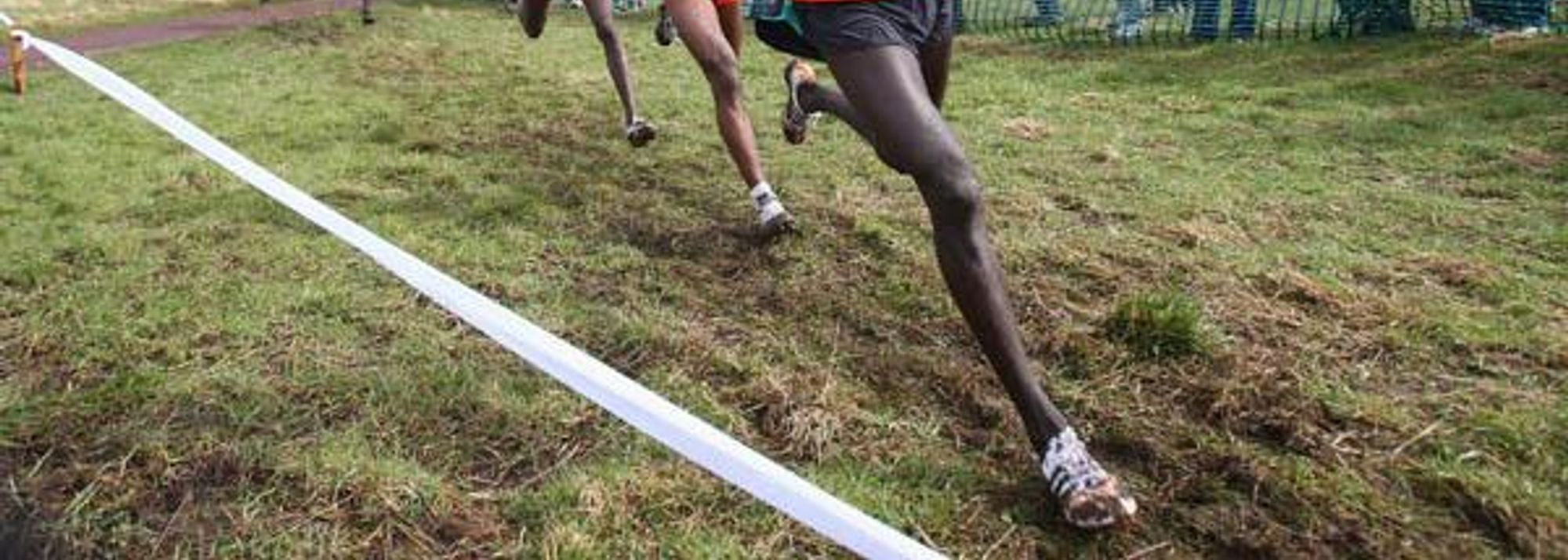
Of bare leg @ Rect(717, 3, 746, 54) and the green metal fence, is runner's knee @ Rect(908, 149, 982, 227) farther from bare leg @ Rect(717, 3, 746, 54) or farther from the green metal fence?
the green metal fence

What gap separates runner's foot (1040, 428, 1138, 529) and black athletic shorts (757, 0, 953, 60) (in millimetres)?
1008

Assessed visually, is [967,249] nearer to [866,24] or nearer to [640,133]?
[866,24]

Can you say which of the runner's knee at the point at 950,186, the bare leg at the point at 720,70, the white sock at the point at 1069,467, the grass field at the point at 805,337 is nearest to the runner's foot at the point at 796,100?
the bare leg at the point at 720,70

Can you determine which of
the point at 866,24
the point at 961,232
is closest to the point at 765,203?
the point at 866,24

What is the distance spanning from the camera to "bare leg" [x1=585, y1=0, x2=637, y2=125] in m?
5.18

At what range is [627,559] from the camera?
2.36 m

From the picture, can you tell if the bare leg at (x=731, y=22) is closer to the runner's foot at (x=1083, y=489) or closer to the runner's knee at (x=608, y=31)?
the runner's knee at (x=608, y=31)

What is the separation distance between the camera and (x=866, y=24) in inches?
114

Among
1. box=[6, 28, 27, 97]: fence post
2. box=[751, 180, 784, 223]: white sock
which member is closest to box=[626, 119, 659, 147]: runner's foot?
box=[751, 180, 784, 223]: white sock

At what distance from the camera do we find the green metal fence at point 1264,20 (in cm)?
793

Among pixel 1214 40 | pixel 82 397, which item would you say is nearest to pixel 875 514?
pixel 82 397

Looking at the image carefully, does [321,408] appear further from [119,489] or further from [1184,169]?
[1184,169]

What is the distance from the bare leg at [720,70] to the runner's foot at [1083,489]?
6.65 ft

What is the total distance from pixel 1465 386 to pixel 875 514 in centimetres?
144
